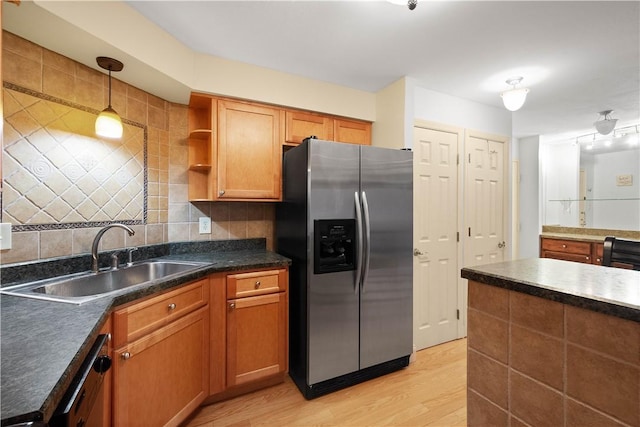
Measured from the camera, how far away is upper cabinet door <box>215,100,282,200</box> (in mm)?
2088

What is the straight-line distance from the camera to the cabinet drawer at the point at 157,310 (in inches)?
47.8

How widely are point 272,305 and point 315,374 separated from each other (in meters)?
0.54

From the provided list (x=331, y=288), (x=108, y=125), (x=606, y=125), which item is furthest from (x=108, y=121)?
(x=606, y=125)

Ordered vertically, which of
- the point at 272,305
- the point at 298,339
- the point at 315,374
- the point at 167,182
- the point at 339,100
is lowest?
the point at 315,374

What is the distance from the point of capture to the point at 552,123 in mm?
3588

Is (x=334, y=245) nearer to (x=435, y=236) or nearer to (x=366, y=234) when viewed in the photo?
(x=366, y=234)

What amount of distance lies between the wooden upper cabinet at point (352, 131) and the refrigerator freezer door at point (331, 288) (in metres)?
0.64

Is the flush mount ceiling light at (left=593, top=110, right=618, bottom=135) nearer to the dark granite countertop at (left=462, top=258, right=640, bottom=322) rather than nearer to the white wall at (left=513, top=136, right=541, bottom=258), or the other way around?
the white wall at (left=513, top=136, right=541, bottom=258)

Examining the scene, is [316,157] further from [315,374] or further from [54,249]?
[54,249]

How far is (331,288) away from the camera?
1882 mm

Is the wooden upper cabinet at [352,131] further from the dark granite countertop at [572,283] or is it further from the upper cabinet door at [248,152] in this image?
the dark granite countertop at [572,283]

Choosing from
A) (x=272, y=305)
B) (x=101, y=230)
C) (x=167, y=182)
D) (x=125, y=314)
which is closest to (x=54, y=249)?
(x=101, y=230)

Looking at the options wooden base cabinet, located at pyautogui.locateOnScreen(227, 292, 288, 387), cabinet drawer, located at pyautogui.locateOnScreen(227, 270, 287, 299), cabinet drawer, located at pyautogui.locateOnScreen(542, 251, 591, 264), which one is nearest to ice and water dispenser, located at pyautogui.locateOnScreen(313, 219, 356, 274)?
cabinet drawer, located at pyautogui.locateOnScreen(227, 270, 287, 299)

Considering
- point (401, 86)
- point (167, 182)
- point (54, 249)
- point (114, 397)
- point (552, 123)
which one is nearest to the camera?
point (114, 397)
